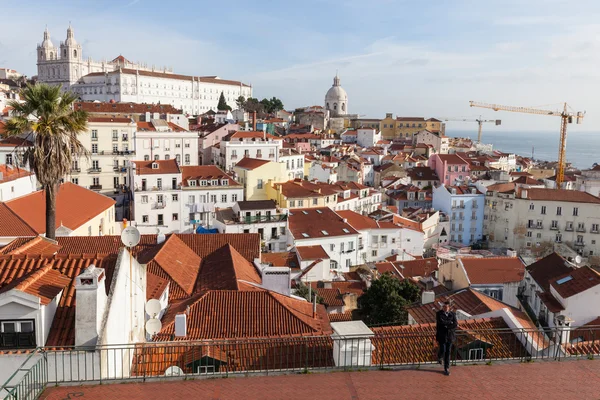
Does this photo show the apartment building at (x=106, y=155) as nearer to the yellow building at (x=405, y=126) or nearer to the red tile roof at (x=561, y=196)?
the red tile roof at (x=561, y=196)

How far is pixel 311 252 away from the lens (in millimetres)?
39562

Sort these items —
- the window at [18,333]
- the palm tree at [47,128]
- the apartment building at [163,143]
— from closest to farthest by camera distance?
1. the window at [18,333]
2. the palm tree at [47,128]
3. the apartment building at [163,143]

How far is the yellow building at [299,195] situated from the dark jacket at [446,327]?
40.4m

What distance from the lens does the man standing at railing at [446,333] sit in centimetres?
916

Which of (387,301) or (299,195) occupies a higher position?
(299,195)

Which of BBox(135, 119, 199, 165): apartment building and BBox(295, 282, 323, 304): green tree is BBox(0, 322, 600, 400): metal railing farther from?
BBox(135, 119, 199, 165): apartment building

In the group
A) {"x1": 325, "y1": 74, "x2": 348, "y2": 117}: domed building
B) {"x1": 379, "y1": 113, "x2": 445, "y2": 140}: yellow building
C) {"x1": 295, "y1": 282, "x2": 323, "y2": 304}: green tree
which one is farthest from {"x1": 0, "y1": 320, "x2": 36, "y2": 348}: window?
{"x1": 325, "y1": 74, "x2": 348, "y2": 117}: domed building

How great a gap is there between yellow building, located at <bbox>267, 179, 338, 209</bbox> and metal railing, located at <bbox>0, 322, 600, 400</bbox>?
36069mm

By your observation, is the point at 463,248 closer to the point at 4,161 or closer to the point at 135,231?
the point at 4,161

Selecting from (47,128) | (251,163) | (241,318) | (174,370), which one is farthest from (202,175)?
(174,370)

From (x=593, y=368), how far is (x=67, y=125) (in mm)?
16144

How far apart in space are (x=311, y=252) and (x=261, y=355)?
27.6 m

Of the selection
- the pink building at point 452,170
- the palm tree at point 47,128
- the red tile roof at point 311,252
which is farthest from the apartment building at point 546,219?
the palm tree at point 47,128

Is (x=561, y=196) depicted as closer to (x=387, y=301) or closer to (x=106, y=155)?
(x=387, y=301)
